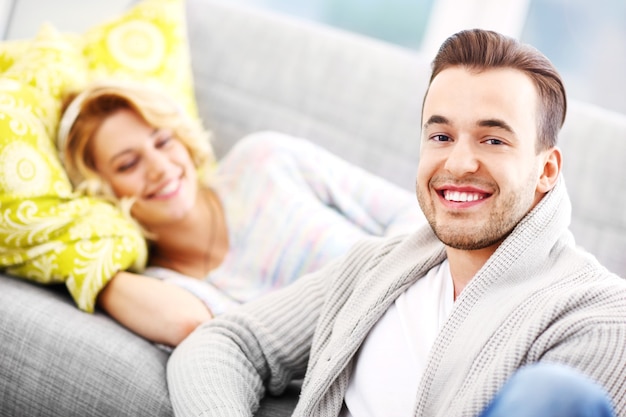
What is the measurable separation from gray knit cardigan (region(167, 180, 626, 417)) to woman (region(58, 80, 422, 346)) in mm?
333

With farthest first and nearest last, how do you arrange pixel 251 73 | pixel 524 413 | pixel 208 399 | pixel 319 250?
pixel 251 73, pixel 319 250, pixel 208 399, pixel 524 413

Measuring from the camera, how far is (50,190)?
1850 mm

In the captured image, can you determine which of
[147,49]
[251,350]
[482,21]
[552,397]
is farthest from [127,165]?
[482,21]

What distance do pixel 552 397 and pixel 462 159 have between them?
22.7 inches

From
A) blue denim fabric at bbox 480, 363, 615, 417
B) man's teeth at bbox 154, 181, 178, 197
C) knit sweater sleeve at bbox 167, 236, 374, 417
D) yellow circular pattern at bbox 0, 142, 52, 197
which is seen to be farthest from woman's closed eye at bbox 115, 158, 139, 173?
blue denim fabric at bbox 480, 363, 615, 417

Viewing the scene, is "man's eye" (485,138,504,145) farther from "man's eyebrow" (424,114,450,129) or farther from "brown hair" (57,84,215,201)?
"brown hair" (57,84,215,201)

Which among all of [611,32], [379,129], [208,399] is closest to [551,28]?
[611,32]

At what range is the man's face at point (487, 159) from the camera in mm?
1221

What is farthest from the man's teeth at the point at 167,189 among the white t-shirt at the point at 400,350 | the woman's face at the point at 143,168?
the white t-shirt at the point at 400,350

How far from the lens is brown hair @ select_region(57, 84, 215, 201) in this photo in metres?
2.01

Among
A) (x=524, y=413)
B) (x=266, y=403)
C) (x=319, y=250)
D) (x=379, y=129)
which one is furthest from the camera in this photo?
(x=379, y=129)

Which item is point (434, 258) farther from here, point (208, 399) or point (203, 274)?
point (203, 274)

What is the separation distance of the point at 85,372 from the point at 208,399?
33 cm

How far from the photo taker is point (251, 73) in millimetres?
Result: 2361
